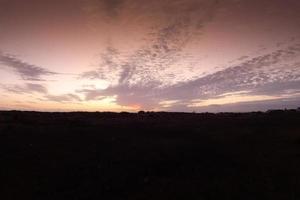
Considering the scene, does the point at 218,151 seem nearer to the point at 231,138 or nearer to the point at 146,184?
the point at 231,138

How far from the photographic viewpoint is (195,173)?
2098 cm

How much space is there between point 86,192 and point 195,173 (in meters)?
7.26

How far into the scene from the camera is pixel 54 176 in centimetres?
2039

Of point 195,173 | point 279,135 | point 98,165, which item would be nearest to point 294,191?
point 195,173

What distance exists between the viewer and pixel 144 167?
22.7m

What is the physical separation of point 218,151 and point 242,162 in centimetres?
410

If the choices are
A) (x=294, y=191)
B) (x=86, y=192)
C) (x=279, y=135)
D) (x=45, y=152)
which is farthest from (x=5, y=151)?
(x=279, y=135)

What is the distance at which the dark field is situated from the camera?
1761 centimetres

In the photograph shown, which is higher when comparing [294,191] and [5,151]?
[5,151]

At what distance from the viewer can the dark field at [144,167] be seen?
17609 mm

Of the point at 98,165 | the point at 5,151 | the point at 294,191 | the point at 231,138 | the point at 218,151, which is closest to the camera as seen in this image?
the point at 294,191

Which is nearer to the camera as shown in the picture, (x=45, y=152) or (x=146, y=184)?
(x=146, y=184)

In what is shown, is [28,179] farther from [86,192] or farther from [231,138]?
[231,138]

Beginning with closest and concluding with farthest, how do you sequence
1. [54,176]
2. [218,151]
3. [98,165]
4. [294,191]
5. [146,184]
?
[294,191] < [146,184] < [54,176] < [98,165] < [218,151]
